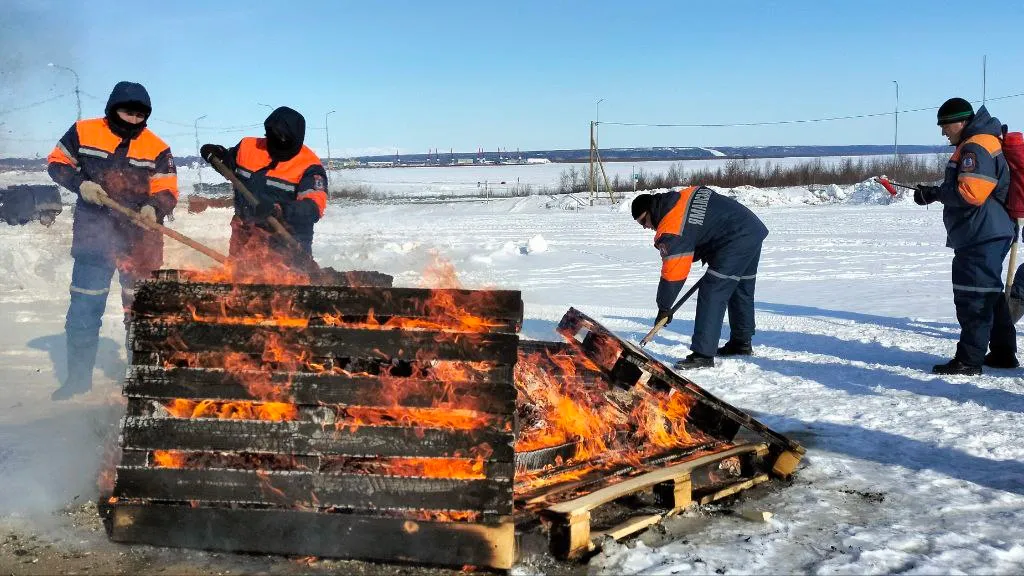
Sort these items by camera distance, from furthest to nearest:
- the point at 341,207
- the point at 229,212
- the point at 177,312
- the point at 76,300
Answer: the point at 341,207 → the point at 229,212 → the point at 76,300 → the point at 177,312

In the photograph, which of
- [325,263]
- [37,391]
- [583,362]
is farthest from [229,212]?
[583,362]

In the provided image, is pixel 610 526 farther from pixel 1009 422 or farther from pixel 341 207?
pixel 341 207

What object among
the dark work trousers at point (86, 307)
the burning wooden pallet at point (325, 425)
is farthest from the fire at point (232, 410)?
the dark work trousers at point (86, 307)

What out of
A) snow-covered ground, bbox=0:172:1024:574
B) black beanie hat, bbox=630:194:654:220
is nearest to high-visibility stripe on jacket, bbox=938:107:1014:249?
snow-covered ground, bbox=0:172:1024:574

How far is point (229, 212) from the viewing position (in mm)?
22516

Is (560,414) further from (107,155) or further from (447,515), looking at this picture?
(107,155)

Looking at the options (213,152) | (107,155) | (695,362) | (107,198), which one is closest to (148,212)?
(107,198)

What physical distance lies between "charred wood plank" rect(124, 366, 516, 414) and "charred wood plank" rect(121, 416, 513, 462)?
3.8 inches

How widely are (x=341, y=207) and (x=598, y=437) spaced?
31462 millimetres

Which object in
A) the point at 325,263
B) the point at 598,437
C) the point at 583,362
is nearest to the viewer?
the point at 598,437

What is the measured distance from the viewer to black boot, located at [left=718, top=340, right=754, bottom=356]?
7066 millimetres

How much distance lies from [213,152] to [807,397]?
14.7 feet

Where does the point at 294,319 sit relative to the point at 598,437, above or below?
above

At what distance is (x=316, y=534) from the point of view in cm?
309
